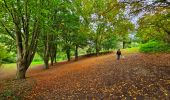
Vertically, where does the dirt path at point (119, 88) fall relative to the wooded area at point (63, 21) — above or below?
below

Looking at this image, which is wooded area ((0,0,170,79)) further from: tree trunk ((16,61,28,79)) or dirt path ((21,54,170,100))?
dirt path ((21,54,170,100))

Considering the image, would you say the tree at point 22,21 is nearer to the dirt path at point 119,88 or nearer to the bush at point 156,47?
the dirt path at point 119,88

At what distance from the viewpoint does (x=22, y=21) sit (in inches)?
740

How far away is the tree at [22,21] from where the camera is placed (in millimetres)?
16609

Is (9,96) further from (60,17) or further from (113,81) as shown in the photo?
(60,17)

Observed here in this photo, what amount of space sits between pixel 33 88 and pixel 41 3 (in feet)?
19.2

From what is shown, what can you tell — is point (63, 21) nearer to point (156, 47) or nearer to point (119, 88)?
point (156, 47)

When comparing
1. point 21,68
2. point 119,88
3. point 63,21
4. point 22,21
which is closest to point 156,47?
point 63,21

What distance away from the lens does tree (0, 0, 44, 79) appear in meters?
16.6

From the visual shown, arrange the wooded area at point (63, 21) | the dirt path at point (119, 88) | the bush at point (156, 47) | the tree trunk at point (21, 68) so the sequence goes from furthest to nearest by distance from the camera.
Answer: the bush at point (156, 47), the tree trunk at point (21, 68), the wooded area at point (63, 21), the dirt path at point (119, 88)

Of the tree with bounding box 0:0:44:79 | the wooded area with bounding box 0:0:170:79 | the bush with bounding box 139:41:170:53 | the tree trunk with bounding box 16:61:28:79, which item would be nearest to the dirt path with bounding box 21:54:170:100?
the wooded area with bounding box 0:0:170:79

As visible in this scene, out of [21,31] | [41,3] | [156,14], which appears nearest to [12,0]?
[41,3]

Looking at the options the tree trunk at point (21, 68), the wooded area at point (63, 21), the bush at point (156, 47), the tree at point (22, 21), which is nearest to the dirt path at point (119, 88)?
the wooded area at point (63, 21)

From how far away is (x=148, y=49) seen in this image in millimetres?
28375
